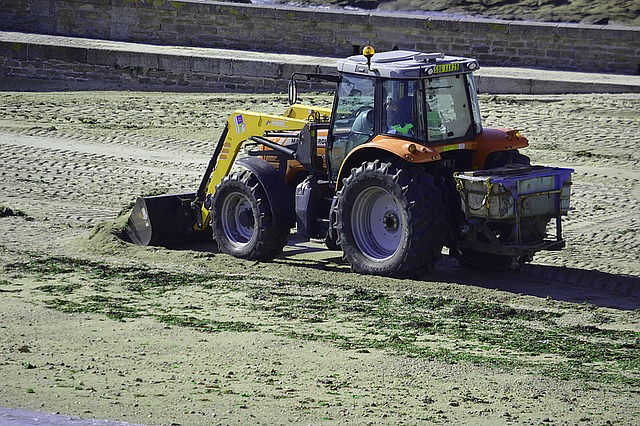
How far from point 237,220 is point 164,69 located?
1156 centimetres

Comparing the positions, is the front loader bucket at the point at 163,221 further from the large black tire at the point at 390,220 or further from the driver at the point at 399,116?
the driver at the point at 399,116

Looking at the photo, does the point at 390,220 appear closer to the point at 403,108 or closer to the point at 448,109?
the point at 403,108

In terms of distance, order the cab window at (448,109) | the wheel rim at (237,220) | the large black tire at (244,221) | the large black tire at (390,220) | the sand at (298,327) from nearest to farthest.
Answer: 1. the sand at (298,327)
2. the large black tire at (390,220)
3. the cab window at (448,109)
4. the large black tire at (244,221)
5. the wheel rim at (237,220)

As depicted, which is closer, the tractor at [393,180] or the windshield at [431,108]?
the tractor at [393,180]

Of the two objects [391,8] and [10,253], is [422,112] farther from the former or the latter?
[391,8]

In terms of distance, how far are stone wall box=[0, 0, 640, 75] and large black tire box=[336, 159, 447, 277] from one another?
11796 millimetres

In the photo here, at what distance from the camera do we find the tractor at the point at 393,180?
9750 mm

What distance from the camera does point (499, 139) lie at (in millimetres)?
10344

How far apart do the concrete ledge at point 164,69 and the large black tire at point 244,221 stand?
978 centimetres

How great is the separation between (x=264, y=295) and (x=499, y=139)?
261cm

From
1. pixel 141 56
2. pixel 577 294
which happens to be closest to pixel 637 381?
pixel 577 294

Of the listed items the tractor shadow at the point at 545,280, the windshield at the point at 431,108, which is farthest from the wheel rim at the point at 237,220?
the windshield at the point at 431,108

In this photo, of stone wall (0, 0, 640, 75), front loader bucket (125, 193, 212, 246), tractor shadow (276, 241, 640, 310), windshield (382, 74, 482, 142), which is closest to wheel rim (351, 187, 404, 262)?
tractor shadow (276, 241, 640, 310)

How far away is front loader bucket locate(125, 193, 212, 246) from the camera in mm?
11586
